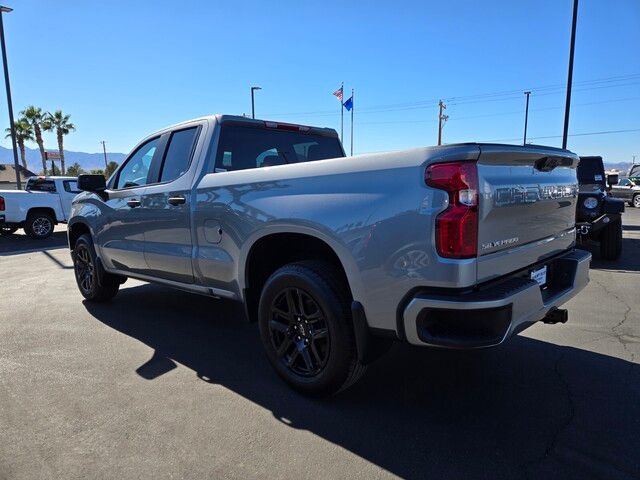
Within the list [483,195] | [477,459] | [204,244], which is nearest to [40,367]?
[204,244]

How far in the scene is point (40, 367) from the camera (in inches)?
145

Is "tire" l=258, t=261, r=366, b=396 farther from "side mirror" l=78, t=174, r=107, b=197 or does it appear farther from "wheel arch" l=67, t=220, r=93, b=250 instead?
"wheel arch" l=67, t=220, r=93, b=250

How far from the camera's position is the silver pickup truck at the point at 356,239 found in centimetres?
233

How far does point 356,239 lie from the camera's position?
8.56 feet

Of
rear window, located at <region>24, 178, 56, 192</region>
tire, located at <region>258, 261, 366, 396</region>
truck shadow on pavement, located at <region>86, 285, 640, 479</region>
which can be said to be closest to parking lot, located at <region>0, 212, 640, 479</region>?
truck shadow on pavement, located at <region>86, 285, 640, 479</region>

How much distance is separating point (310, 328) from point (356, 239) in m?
0.76

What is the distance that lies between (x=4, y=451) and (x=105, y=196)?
300cm

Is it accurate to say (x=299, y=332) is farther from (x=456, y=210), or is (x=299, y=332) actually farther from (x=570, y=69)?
(x=570, y=69)

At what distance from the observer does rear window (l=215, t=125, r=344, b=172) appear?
3.91 meters

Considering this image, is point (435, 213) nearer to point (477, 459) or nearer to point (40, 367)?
point (477, 459)

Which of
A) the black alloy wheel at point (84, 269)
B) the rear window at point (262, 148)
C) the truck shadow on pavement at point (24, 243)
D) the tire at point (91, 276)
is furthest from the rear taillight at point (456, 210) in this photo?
the truck shadow on pavement at point (24, 243)

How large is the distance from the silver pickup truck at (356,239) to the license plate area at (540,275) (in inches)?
1.0

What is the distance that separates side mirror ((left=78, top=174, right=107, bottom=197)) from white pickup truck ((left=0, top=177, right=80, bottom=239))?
9.23m

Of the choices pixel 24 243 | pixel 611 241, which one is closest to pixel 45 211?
pixel 24 243
